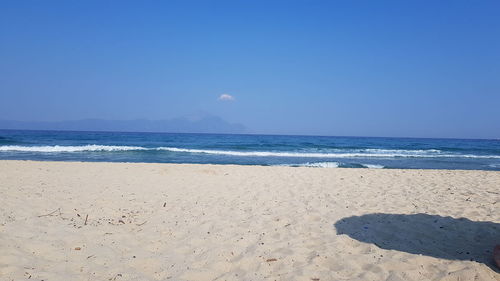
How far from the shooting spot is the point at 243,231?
4.80 m

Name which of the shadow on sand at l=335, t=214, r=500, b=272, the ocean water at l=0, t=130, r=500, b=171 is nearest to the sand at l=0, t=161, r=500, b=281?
the shadow on sand at l=335, t=214, r=500, b=272

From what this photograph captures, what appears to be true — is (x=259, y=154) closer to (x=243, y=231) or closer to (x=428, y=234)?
(x=243, y=231)

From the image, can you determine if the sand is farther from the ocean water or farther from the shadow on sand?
the ocean water

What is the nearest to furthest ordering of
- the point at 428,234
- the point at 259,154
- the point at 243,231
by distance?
the point at 428,234, the point at 243,231, the point at 259,154

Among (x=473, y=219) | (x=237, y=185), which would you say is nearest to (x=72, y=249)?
(x=237, y=185)

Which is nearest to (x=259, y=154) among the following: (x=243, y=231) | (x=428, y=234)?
(x=243, y=231)

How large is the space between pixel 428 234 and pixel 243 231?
2749 millimetres

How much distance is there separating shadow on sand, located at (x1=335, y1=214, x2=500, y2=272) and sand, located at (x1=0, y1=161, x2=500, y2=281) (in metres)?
0.02

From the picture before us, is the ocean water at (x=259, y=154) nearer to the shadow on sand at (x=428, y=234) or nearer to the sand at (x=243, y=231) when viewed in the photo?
the sand at (x=243, y=231)

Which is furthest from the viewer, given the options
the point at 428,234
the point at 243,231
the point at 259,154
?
the point at 259,154

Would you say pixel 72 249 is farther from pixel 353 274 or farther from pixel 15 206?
pixel 353 274

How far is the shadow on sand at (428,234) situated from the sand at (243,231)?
0.05 feet

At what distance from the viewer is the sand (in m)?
3.43

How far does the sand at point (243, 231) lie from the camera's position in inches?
135
